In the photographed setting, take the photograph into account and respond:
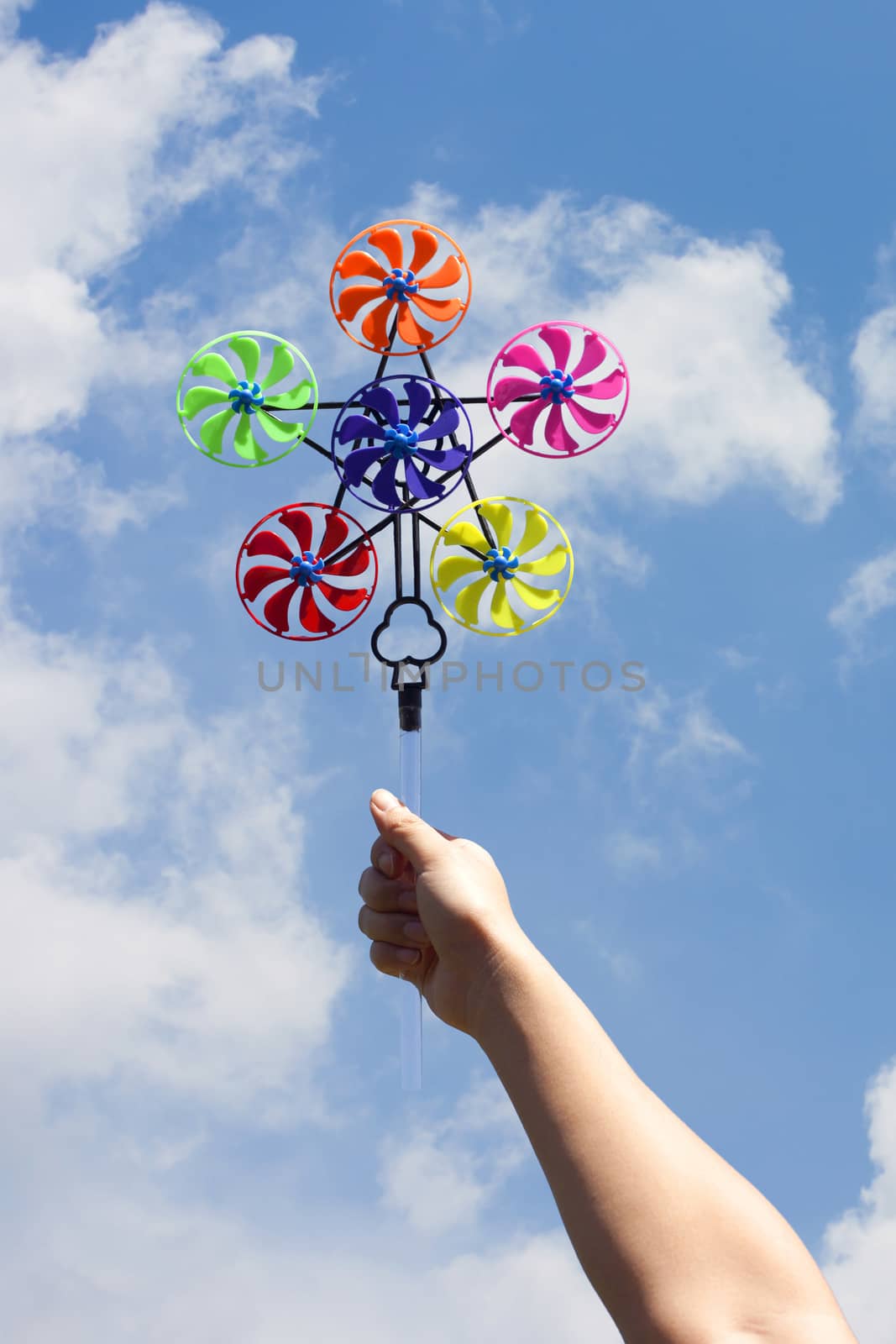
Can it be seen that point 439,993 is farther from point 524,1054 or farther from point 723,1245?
point 723,1245

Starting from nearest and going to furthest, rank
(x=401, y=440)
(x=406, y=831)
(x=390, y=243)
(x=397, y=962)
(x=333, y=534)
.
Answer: (x=406, y=831) < (x=397, y=962) < (x=401, y=440) < (x=333, y=534) < (x=390, y=243)

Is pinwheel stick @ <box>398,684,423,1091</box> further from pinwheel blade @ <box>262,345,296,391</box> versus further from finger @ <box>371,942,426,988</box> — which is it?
pinwheel blade @ <box>262,345,296,391</box>

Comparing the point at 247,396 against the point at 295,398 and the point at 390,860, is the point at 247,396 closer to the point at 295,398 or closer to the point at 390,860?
the point at 295,398

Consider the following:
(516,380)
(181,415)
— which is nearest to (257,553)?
(181,415)

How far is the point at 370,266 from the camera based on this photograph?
4.33 meters

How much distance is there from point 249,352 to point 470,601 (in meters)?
1.32

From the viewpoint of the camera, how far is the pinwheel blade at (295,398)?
4215 millimetres

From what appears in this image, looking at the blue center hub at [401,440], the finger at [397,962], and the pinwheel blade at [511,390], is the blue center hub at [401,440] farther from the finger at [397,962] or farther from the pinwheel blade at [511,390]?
the finger at [397,962]

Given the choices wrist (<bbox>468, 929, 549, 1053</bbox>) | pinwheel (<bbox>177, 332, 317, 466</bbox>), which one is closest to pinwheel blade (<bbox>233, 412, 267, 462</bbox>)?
pinwheel (<bbox>177, 332, 317, 466</bbox>)

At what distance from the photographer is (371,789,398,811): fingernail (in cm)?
281

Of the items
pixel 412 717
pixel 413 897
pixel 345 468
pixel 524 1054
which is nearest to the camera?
pixel 524 1054

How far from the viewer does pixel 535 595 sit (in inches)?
168

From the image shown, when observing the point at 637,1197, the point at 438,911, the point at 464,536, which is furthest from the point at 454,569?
the point at 637,1197

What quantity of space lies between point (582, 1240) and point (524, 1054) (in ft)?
0.85
